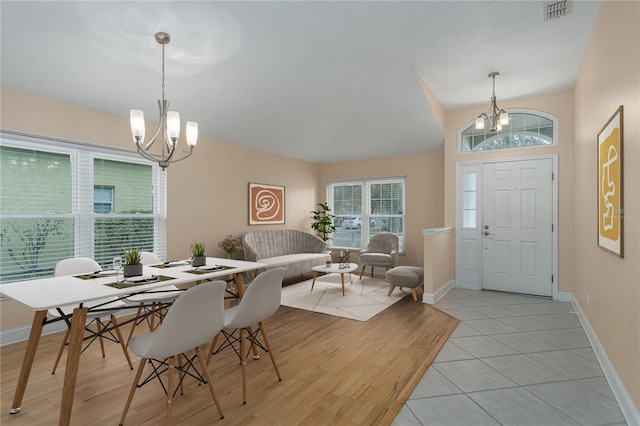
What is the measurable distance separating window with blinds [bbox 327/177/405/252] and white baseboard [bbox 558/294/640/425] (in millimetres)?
3707

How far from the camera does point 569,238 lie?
4539 mm

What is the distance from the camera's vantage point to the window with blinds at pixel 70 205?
3.26 m

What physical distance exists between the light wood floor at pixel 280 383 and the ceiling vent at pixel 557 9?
3.15 metres

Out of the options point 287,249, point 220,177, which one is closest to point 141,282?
point 220,177

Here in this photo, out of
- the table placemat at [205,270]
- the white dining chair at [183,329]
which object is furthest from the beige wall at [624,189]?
the table placemat at [205,270]

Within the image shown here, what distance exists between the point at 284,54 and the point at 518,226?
13.5 ft

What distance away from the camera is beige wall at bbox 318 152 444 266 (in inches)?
243

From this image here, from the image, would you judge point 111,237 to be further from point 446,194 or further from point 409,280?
point 446,194

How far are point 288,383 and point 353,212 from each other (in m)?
5.11

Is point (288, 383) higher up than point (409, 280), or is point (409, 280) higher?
point (409, 280)

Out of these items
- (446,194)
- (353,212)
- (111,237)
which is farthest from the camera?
(353,212)

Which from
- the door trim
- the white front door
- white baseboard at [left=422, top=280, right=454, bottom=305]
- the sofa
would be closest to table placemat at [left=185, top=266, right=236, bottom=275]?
A: the sofa

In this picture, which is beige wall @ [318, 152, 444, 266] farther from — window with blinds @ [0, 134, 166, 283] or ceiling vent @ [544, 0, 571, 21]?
window with blinds @ [0, 134, 166, 283]

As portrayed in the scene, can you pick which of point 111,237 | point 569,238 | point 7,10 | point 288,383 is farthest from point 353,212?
point 7,10
